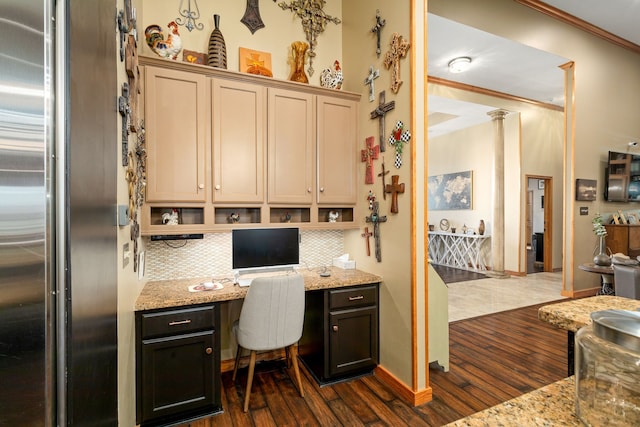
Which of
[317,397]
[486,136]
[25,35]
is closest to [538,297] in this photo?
[486,136]

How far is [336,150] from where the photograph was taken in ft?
8.96

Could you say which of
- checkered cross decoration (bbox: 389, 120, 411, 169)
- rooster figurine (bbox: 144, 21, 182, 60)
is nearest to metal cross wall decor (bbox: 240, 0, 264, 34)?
rooster figurine (bbox: 144, 21, 182, 60)

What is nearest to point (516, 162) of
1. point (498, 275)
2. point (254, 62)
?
point (498, 275)

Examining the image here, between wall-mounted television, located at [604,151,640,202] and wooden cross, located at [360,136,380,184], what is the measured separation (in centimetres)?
515

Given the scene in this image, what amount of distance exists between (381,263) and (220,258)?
1429mm

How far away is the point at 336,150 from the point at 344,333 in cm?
162

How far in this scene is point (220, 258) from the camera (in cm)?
259

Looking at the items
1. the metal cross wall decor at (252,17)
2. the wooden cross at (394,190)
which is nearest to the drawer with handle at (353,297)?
the wooden cross at (394,190)

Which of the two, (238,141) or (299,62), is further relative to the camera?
(299,62)

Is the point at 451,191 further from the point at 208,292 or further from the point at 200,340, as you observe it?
the point at 200,340

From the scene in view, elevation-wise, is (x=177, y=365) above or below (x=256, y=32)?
below

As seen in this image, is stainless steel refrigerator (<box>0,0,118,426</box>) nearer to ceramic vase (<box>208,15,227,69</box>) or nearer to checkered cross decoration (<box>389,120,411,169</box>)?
ceramic vase (<box>208,15,227,69</box>)

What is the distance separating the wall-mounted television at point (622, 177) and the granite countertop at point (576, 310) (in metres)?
5.69

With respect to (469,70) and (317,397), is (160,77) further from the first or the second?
(469,70)
